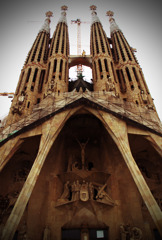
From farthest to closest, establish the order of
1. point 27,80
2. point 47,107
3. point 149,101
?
point 27,80 < point 149,101 < point 47,107

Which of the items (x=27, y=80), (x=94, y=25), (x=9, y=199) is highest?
(x=94, y=25)

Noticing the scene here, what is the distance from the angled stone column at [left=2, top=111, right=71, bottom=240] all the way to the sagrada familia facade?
3 centimetres

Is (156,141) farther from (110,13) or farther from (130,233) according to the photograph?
(110,13)

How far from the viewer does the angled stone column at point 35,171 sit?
7383 mm

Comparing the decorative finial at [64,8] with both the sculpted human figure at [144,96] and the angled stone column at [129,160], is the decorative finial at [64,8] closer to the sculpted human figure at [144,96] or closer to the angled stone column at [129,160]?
the sculpted human figure at [144,96]

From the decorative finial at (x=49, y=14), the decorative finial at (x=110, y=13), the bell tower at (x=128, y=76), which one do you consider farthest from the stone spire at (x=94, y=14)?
the decorative finial at (x=49, y=14)

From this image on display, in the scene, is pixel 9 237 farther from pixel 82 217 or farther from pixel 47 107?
pixel 47 107

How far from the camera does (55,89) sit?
57.3ft

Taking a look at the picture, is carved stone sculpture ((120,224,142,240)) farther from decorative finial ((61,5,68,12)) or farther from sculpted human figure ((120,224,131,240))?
decorative finial ((61,5,68,12))

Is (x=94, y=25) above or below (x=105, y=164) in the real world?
above

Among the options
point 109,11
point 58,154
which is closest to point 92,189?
point 58,154

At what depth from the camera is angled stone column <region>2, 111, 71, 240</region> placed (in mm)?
7383

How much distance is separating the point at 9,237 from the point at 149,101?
1431cm

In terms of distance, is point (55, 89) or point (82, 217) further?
point (55, 89)
